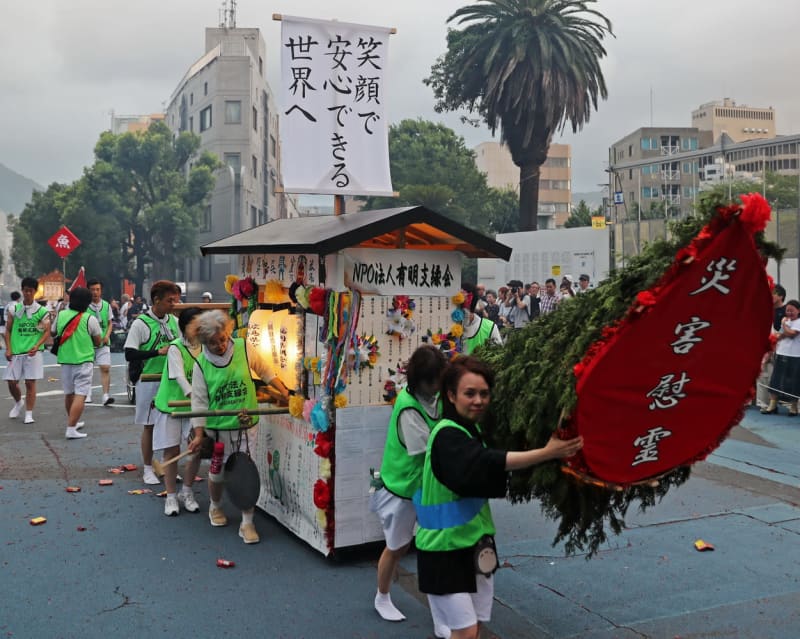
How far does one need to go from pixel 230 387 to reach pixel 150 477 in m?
2.37

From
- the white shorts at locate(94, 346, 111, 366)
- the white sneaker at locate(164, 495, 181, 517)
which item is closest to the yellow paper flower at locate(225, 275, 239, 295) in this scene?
the white sneaker at locate(164, 495, 181, 517)

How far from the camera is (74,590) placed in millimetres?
5465

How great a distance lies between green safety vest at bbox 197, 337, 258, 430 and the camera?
6520 mm

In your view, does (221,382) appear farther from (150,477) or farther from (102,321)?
(102,321)

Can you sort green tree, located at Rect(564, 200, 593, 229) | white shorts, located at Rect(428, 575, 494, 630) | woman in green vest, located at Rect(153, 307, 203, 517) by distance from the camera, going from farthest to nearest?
green tree, located at Rect(564, 200, 593, 229) < woman in green vest, located at Rect(153, 307, 203, 517) < white shorts, located at Rect(428, 575, 494, 630)

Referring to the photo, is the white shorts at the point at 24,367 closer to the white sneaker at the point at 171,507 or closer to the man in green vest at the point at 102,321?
the man in green vest at the point at 102,321

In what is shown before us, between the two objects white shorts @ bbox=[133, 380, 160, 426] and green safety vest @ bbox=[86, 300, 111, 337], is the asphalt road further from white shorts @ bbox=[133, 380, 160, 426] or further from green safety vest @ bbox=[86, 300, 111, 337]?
green safety vest @ bbox=[86, 300, 111, 337]

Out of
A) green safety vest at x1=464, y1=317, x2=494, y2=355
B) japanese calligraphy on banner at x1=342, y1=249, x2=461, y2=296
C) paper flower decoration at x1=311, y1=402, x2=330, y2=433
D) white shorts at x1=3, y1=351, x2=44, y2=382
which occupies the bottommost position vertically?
white shorts at x1=3, y1=351, x2=44, y2=382

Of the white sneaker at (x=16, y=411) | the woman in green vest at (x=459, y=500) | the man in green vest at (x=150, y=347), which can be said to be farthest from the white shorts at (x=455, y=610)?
the white sneaker at (x=16, y=411)

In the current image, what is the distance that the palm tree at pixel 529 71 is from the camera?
32.8 meters

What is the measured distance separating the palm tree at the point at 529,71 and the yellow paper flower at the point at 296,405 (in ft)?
92.7

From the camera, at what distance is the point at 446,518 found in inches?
147

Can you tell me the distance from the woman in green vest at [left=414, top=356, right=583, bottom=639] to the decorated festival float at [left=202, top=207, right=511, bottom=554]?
2139mm

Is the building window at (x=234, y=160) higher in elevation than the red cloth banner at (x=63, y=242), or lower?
higher
